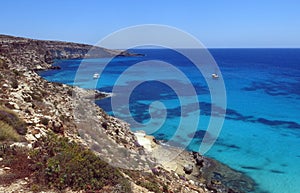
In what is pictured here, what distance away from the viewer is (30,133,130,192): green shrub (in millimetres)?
9625

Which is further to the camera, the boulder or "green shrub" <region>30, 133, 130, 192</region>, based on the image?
the boulder

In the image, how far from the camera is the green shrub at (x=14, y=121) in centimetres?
1254

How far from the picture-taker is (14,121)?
1290 centimetres

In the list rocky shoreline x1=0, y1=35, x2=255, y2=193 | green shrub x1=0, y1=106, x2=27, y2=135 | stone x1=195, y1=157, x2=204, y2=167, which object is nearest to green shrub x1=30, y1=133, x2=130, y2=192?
rocky shoreline x1=0, y1=35, x2=255, y2=193

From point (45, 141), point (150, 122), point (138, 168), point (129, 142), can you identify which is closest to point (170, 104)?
point (150, 122)

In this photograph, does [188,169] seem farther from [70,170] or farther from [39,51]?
[39,51]

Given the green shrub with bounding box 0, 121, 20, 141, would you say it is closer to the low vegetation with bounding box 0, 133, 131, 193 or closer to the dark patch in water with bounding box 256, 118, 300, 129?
the low vegetation with bounding box 0, 133, 131, 193

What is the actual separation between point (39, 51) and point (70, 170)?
4451 inches

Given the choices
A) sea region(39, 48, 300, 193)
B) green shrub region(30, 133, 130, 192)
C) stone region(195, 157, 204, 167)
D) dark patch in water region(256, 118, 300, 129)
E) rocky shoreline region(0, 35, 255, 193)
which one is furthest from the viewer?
dark patch in water region(256, 118, 300, 129)

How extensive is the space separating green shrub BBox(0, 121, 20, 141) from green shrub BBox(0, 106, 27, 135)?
1.03ft

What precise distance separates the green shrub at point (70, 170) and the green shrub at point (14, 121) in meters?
1.52

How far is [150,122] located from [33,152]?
997 inches

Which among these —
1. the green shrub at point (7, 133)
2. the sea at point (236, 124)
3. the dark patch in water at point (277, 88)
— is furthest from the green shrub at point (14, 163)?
the dark patch in water at point (277, 88)

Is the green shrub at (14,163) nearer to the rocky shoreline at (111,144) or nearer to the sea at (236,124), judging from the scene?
the rocky shoreline at (111,144)
